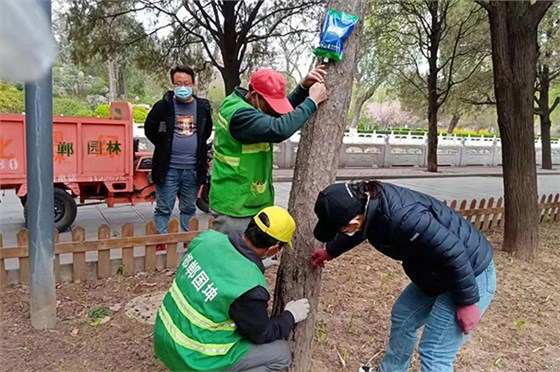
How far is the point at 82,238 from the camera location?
3.55 metres

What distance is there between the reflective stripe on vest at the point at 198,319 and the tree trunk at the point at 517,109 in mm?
4375

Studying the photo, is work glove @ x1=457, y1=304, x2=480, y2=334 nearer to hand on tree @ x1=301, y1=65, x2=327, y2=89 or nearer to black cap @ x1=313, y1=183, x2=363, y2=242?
black cap @ x1=313, y1=183, x2=363, y2=242

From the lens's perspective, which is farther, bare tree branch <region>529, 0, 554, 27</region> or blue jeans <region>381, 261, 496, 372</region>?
bare tree branch <region>529, 0, 554, 27</region>

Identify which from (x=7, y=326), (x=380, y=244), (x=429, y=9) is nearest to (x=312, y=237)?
(x=380, y=244)

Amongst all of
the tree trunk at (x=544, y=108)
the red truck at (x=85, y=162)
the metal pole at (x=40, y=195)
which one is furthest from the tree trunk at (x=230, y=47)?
the tree trunk at (x=544, y=108)

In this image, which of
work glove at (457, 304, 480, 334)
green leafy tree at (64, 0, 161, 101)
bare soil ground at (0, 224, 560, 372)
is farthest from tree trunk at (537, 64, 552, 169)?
work glove at (457, 304, 480, 334)

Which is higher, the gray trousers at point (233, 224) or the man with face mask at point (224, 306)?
the gray trousers at point (233, 224)

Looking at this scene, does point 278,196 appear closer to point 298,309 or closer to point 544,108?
point 298,309

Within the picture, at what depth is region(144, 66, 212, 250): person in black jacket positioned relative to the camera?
383cm

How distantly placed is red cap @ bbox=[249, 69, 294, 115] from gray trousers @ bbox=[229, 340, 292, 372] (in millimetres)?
1137

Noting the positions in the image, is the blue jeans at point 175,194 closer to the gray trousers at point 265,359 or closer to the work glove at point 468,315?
the gray trousers at point 265,359

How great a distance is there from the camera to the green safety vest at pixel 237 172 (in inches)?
93.2

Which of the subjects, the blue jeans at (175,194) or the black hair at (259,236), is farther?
the blue jeans at (175,194)

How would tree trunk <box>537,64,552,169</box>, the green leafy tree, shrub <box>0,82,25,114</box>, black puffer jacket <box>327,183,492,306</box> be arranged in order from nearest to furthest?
black puffer jacket <box>327,183,492,306</box>, the green leafy tree, shrub <box>0,82,25,114</box>, tree trunk <box>537,64,552,169</box>
